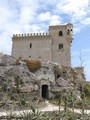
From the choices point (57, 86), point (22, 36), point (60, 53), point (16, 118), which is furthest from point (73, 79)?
point (16, 118)

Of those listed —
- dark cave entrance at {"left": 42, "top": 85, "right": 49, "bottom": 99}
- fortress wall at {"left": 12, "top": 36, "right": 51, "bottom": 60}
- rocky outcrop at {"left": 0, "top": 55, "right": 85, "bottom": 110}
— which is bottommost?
dark cave entrance at {"left": 42, "top": 85, "right": 49, "bottom": 99}

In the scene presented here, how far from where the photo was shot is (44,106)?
129ft

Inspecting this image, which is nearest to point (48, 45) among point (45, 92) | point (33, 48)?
point (33, 48)

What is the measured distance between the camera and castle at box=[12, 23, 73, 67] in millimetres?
62125

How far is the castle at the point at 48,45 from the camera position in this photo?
62125mm

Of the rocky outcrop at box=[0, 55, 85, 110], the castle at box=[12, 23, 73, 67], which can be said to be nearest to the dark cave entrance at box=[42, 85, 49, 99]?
the rocky outcrop at box=[0, 55, 85, 110]

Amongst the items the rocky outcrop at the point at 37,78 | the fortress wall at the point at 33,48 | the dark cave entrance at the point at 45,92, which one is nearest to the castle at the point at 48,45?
the fortress wall at the point at 33,48

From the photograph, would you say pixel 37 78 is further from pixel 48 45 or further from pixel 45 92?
pixel 48 45

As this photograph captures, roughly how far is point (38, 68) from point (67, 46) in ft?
57.0

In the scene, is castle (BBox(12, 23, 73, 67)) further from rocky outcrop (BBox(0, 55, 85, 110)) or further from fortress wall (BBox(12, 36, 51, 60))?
rocky outcrop (BBox(0, 55, 85, 110))

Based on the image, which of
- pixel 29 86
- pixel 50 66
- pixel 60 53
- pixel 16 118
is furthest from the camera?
pixel 60 53

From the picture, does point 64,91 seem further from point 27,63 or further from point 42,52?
point 42,52

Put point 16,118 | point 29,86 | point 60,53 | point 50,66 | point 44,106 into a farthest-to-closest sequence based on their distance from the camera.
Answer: point 60,53
point 50,66
point 29,86
point 44,106
point 16,118

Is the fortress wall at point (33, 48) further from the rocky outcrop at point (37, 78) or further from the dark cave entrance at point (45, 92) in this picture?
the dark cave entrance at point (45, 92)
